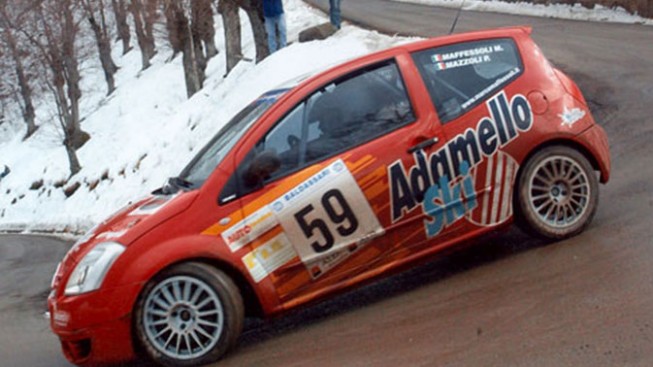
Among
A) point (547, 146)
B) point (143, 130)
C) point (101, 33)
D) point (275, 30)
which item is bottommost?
point (143, 130)

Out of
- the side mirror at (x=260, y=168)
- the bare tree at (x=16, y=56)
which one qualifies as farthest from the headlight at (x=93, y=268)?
the bare tree at (x=16, y=56)

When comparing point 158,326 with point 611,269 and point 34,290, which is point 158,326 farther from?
point 34,290

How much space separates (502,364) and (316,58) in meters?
13.2

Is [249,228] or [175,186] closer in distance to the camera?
[249,228]

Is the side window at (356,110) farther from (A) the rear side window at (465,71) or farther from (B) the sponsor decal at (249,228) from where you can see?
(B) the sponsor decal at (249,228)

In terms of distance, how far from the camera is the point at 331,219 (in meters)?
6.57

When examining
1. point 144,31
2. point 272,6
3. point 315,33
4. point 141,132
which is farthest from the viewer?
point 144,31

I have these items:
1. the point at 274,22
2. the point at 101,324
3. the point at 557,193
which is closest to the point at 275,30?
the point at 274,22

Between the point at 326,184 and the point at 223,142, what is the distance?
973 mm

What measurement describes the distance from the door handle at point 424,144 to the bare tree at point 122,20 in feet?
157

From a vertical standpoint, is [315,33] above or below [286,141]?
below

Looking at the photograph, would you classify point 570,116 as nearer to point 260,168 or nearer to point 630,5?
point 260,168

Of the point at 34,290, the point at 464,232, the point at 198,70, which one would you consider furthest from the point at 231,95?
the point at 198,70

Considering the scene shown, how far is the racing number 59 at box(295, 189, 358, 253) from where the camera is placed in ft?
21.4
